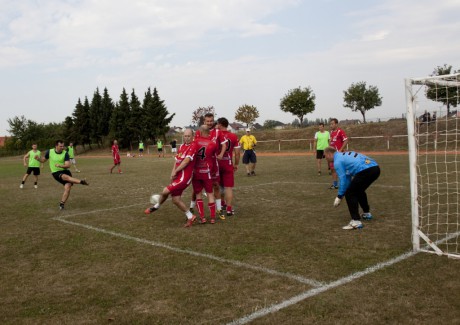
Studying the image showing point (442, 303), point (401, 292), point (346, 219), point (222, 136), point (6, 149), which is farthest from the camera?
point (6, 149)

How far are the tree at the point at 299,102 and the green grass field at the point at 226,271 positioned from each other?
48710 millimetres

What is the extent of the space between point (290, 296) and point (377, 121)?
42953 mm

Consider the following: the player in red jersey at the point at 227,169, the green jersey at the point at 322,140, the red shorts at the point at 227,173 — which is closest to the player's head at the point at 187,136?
the player in red jersey at the point at 227,169

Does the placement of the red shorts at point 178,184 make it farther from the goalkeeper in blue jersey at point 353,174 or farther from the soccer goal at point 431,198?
the soccer goal at point 431,198

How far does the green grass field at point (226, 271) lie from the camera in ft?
13.6

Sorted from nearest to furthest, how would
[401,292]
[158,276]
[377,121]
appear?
[401,292] → [158,276] → [377,121]

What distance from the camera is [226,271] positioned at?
5.38 meters

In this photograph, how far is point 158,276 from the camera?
5324 millimetres

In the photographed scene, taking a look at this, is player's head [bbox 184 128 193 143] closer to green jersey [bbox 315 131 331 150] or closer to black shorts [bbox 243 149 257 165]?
green jersey [bbox 315 131 331 150]

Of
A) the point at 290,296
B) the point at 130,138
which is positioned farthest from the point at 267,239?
the point at 130,138

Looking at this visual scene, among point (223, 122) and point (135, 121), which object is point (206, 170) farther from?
point (135, 121)

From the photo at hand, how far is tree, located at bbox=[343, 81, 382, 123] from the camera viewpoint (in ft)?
180

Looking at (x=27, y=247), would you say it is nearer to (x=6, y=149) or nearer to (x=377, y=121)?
(x=377, y=121)

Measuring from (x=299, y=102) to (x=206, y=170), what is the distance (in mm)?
50439
